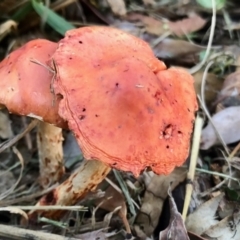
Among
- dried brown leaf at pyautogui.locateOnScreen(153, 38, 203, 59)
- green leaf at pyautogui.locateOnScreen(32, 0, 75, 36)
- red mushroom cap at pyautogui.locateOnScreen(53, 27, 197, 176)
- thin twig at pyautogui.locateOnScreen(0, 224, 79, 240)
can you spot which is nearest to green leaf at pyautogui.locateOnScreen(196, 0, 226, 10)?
dried brown leaf at pyautogui.locateOnScreen(153, 38, 203, 59)

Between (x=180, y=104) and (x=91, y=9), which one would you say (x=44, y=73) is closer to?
(x=180, y=104)

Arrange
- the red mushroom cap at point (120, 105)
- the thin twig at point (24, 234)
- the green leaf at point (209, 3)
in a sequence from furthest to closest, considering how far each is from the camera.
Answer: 1. the green leaf at point (209, 3)
2. the thin twig at point (24, 234)
3. the red mushroom cap at point (120, 105)

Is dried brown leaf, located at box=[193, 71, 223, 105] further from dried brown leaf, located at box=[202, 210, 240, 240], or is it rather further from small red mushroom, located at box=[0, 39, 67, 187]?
small red mushroom, located at box=[0, 39, 67, 187]

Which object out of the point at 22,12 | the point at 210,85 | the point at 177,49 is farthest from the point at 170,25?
the point at 22,12

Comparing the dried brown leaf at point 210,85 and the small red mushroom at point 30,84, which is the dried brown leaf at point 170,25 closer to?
the dried brown leaf at point 210,85

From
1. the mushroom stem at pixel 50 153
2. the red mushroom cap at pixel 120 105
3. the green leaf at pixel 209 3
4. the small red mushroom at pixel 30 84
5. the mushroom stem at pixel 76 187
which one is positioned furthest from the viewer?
the green leaf at pixel 209 3

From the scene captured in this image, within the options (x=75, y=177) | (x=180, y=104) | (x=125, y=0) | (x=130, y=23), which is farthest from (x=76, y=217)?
(x=125, y=0)

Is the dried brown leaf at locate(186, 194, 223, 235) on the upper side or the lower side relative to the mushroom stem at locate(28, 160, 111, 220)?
lower

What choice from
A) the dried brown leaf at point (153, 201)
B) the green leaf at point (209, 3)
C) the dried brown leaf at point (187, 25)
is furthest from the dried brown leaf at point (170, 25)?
the dried brown leaf at point (153, 201)
